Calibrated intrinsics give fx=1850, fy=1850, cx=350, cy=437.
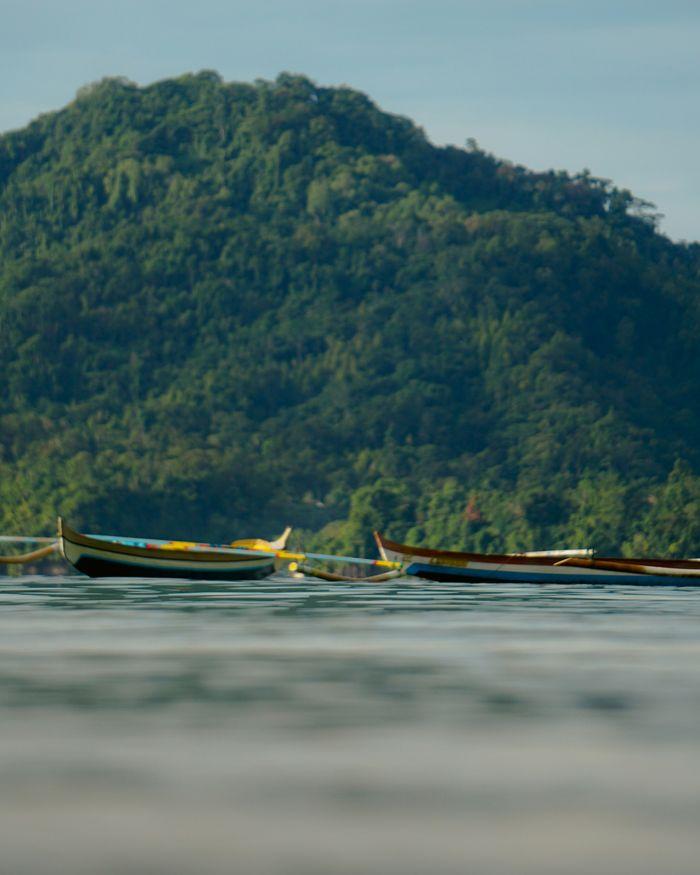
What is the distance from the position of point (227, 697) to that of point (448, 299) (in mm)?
144282

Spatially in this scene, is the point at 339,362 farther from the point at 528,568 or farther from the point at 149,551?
the point at 528,568

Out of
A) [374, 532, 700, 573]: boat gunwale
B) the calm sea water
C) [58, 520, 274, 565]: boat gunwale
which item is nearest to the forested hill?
[374, 532, 700, 573]: boat gunwale

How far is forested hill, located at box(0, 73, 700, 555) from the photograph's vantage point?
13250 cm

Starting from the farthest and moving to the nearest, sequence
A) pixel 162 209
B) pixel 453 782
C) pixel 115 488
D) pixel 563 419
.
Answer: pixel 162 209
pixel 563 419
pixel 115 488
pixel 453 782

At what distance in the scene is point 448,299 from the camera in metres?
164

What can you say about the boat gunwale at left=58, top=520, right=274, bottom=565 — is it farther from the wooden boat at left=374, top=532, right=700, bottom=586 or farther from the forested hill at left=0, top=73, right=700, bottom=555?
the forested hill at left=0, top=73, right=700, bottom=555

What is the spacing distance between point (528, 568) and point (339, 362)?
101 m

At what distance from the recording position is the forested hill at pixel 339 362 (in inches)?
5217

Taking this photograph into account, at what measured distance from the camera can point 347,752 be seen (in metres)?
17.0

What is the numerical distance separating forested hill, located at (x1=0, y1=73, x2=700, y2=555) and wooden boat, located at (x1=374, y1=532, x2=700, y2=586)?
58.9 meters

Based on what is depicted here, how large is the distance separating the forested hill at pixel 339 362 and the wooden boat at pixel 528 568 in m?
58.9

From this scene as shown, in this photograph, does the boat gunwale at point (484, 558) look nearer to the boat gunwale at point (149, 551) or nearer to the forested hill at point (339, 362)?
the boat gunwale at point (149, 551)

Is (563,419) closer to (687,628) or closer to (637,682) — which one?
(687,628)

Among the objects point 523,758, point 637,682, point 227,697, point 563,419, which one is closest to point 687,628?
point 637,682
